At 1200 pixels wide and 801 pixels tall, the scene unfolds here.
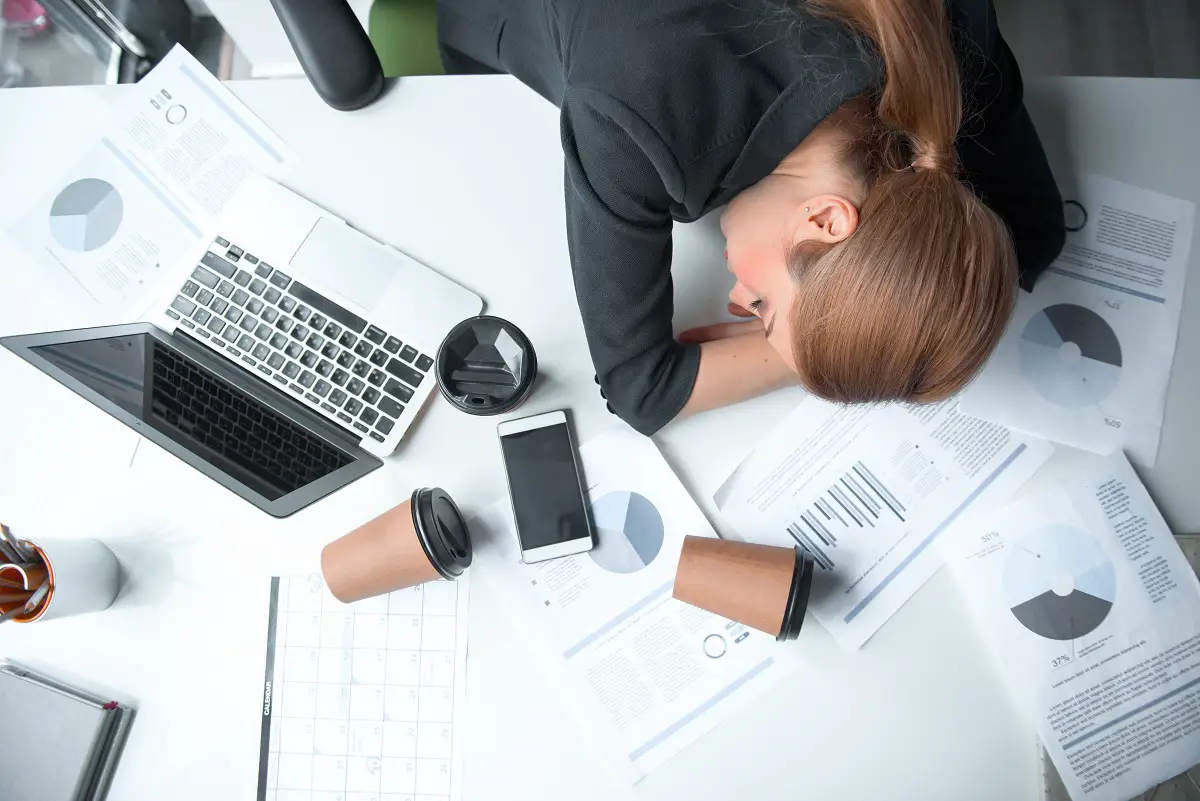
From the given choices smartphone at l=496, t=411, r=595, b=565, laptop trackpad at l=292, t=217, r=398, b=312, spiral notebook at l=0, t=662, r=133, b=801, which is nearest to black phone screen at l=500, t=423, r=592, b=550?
smartphone at l=496, t=411, r=595, b=565

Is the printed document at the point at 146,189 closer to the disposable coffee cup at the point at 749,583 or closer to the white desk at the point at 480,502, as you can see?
the white desk at the point at 480,502

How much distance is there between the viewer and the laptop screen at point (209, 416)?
775 millimetres

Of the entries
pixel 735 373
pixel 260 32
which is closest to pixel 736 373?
pixel 735 373

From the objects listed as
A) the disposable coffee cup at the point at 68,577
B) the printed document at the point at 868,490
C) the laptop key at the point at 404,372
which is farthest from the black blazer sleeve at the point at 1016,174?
the disposable coffee cup at the point at 68,577

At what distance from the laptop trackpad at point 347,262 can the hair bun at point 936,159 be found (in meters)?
0.50

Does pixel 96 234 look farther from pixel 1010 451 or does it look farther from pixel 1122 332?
pixel 1122 332

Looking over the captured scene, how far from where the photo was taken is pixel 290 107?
820 millimetres

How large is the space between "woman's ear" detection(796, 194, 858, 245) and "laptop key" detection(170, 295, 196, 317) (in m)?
0.61

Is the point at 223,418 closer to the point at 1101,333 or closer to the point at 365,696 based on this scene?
the point at 365,696

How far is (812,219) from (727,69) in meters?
0.13

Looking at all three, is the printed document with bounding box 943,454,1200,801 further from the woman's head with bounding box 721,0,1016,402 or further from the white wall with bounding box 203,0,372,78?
the white wall with bounding box 203,0,372,78

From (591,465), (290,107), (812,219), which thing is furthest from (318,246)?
(812,219)

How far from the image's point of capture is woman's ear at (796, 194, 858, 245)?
1.84 ft

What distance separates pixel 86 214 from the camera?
82cm
